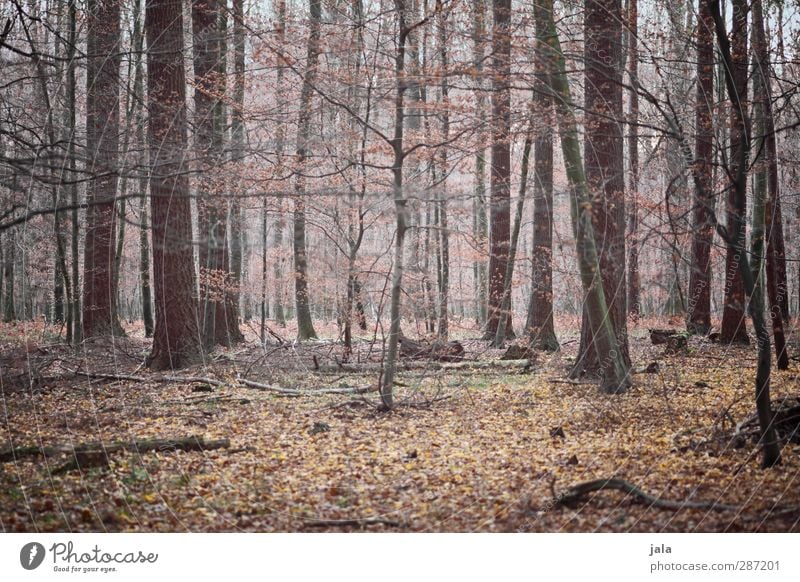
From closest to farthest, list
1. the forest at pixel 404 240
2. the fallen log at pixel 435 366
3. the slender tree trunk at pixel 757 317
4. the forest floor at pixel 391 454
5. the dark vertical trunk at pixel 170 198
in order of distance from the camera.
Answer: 1. the forest floor at pixel 391 454
2. the forest at pixel 404 240
3. the slender tree trunk at pixel 757 317
4. the dark vertical trunk at pixel 170 198
5. the fallen log at pixel 435 366

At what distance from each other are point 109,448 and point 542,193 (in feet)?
12.1

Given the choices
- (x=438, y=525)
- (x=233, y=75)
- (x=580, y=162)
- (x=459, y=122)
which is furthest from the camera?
(x=233, y=75)

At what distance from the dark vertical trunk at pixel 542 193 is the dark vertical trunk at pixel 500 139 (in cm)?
24

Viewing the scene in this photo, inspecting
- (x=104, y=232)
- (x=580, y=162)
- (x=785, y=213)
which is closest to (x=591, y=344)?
(x=580, y=162)

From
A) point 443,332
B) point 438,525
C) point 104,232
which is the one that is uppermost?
A: point 104,232

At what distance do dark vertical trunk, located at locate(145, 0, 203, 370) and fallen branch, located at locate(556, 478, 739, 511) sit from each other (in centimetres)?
343

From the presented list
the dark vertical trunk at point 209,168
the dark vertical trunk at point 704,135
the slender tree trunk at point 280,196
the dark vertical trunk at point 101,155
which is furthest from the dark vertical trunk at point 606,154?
the dark vertical trunk at point 101,155

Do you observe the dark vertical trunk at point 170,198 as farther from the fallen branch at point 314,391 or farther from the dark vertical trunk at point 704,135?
the dark vertical trunk at point 704,135

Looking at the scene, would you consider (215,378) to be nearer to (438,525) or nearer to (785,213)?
(438,525)

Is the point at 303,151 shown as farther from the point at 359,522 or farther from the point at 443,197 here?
the point at 359,522

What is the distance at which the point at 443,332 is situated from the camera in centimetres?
625

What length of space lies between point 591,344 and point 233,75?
14.1 ft
